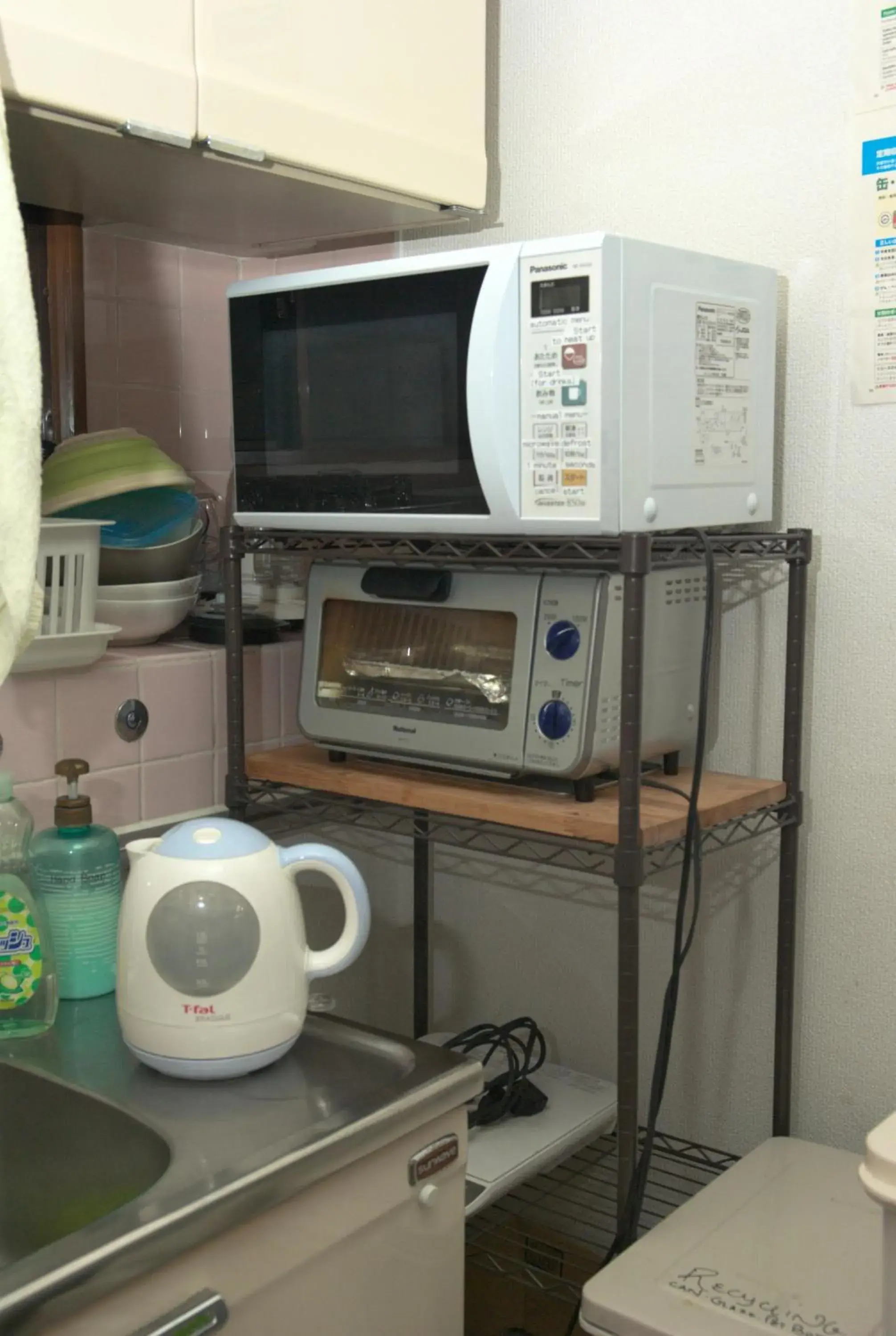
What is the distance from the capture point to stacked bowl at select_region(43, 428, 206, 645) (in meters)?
1.56

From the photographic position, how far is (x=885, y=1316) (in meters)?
0.98

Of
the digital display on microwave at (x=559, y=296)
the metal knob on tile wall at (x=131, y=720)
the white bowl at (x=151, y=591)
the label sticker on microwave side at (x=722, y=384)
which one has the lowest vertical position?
the metal knob on tile wall at (x=131, y=720)

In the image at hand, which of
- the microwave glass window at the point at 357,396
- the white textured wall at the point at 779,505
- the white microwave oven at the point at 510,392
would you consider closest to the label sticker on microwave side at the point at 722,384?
the white microwave oven at the point at 510,392

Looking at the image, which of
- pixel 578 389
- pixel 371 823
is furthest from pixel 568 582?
pixel 371 823

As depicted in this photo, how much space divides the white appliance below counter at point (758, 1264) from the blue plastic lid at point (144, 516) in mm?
A: 981

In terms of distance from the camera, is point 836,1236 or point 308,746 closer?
point 836,1236

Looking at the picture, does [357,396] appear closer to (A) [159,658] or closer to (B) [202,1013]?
(A) [159,658]

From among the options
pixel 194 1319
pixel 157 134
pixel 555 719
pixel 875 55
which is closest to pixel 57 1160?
pixel 194 1319

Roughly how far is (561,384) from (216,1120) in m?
0.75

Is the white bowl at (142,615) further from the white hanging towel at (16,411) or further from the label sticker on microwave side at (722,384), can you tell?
the label sticker on microwave side at (722,384)

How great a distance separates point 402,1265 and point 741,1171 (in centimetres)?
46

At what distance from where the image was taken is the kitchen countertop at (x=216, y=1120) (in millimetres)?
935

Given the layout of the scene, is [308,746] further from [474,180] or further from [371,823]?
[474,180]

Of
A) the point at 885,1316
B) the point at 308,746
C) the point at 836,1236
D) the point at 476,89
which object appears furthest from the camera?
the point at 308,746
